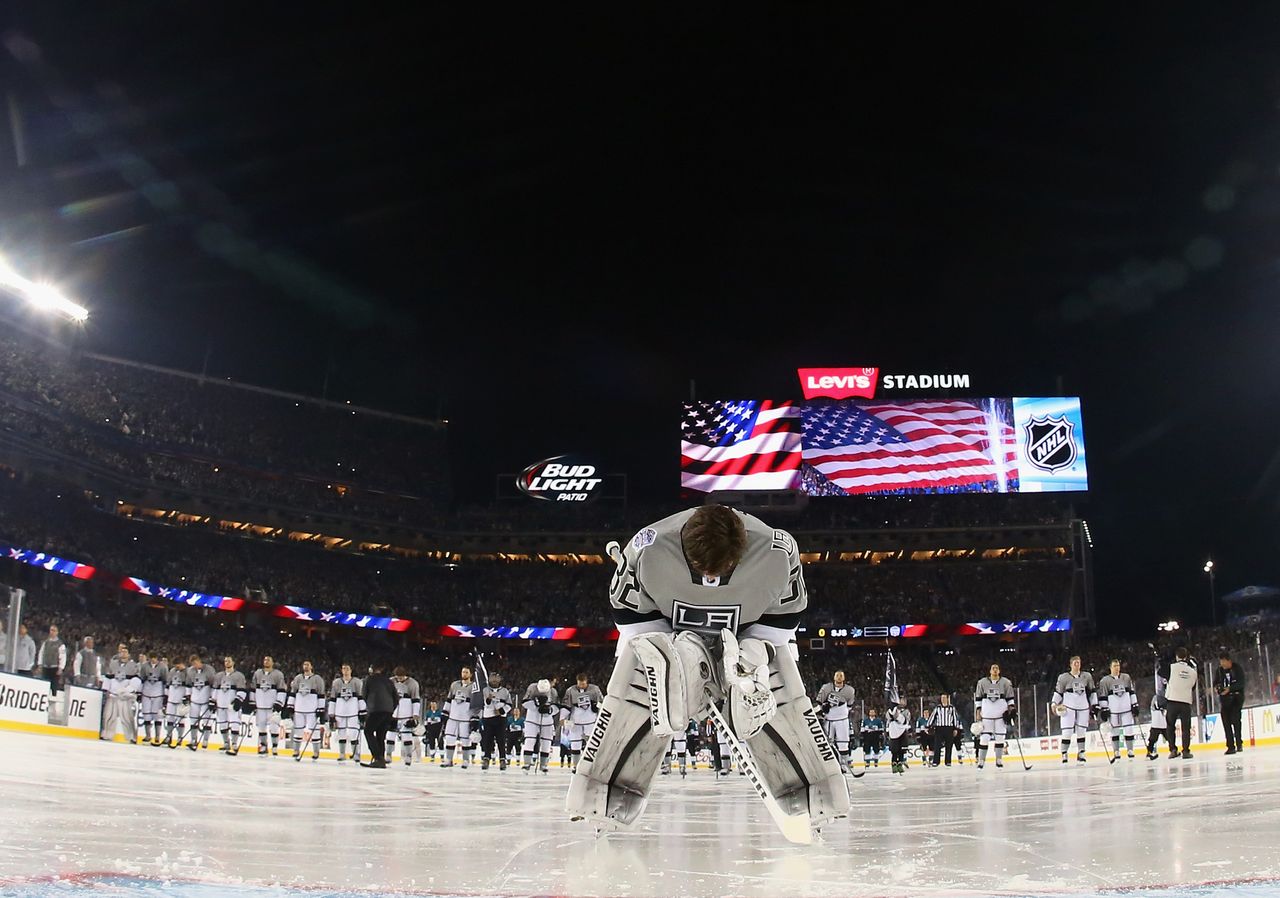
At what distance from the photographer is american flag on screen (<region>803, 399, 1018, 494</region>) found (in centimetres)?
3544

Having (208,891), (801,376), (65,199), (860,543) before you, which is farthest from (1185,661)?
(65,199)

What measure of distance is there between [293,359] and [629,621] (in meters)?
42.1

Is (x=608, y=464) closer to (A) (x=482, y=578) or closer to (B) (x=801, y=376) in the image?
(A) (x=482, y=578)

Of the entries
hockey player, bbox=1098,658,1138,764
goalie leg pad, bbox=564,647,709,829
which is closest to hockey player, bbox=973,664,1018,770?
hockey player, bbox=1098,658,1138,764

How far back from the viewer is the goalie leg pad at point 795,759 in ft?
13.8

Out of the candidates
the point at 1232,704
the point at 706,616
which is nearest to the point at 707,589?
the point at 706,616

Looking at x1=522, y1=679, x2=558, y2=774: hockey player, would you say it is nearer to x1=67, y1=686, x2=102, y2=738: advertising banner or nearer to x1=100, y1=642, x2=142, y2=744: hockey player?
x1=100, y1=642, x2=142, y2=744: hockey player

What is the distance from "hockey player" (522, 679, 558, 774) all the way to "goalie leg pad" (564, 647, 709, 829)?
1404 centimetres

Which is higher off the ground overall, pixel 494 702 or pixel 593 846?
pixel 593 846

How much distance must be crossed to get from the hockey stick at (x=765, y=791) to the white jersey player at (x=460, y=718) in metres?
14.4

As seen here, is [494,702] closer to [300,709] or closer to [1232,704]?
[300,709]

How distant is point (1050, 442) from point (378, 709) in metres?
27.6

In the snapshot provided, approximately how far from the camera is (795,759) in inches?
166

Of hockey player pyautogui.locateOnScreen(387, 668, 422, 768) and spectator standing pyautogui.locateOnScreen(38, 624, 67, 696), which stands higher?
spectator standing pyautogui.locateOnScreen(38, 624, 67, 696)
